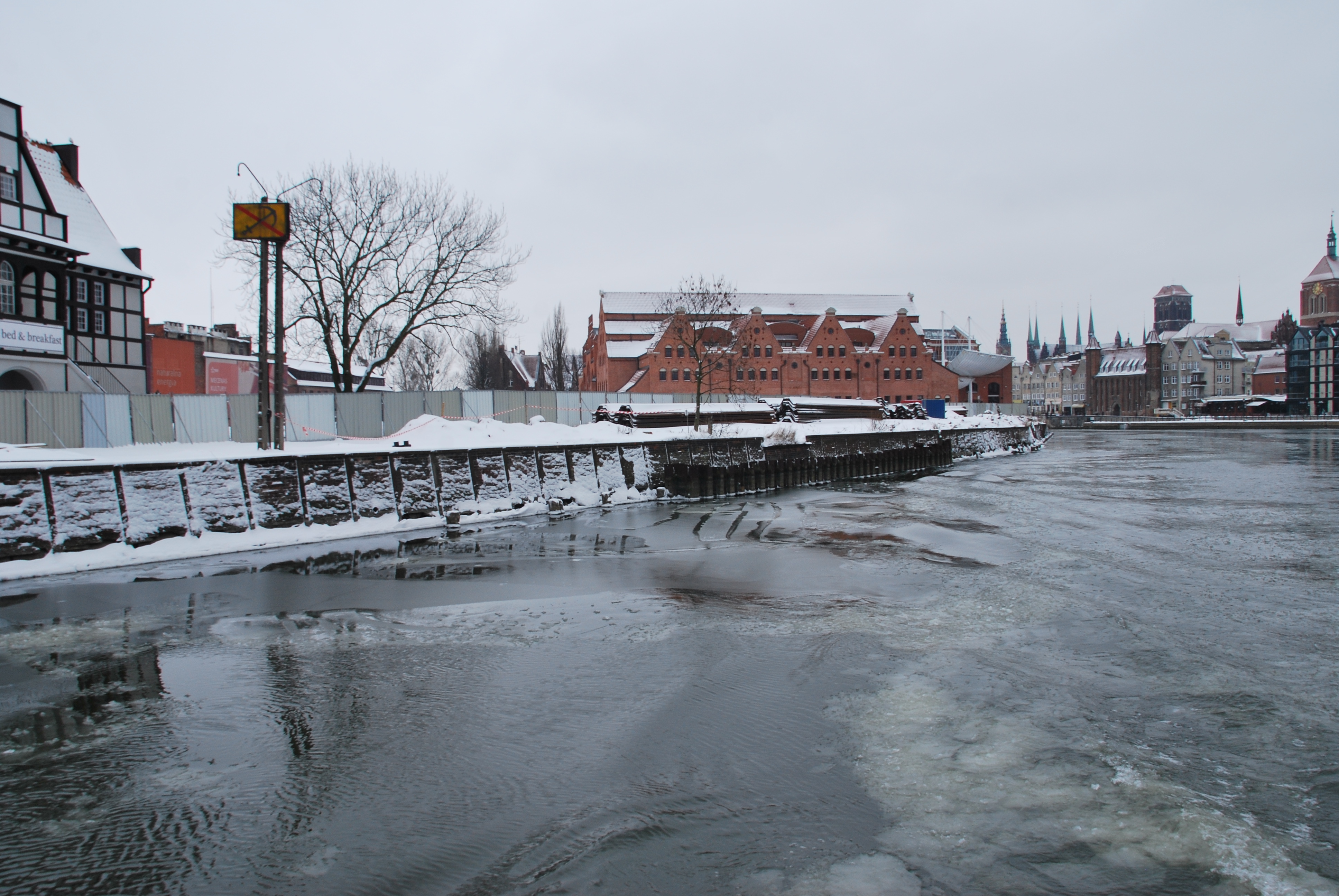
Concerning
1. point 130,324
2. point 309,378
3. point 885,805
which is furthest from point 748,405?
point 309,378

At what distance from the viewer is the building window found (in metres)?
28.3

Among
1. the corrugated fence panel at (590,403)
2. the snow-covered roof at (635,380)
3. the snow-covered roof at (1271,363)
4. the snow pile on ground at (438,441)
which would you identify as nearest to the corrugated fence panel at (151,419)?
the snow pile on ground at (438,441)

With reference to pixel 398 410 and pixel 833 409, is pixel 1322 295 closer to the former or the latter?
pixel 833 409

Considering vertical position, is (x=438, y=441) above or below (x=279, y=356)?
below

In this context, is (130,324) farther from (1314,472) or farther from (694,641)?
(1314,472)

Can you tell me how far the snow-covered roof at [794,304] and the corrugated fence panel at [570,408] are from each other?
182ft

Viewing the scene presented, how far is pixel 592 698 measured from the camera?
23.8 ft

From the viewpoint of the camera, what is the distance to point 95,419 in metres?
23.7

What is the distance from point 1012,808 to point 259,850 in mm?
4481

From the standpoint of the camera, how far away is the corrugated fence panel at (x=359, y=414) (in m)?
30.4

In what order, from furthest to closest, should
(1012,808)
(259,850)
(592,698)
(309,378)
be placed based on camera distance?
(309,378) < (592,698) < (1012,808) < (259,850)

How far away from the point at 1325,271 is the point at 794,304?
352 feet

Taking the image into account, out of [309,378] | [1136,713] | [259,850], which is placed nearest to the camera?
[259,850]

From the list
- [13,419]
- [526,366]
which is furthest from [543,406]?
[526,366]
